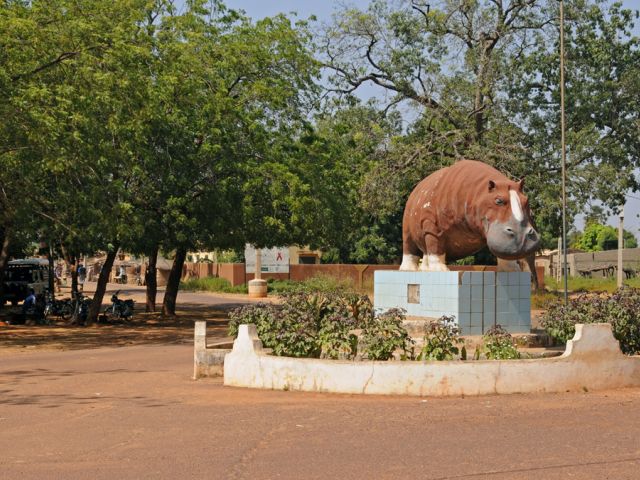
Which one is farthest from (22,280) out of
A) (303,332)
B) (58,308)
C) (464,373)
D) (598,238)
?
(598,238)

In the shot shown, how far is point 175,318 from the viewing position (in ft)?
97.0

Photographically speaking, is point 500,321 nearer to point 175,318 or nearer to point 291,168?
point 291,168

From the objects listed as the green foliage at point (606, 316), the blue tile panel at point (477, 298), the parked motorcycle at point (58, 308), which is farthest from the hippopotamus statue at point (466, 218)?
the parked motorcycle at point (58, 308)

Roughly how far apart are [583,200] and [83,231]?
21.4 metres

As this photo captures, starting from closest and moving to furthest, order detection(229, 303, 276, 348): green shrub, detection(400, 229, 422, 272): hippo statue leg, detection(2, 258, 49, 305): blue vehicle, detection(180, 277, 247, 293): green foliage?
detection(229, 303, 276, 348): green shrub
detection(400, 229, 422, 272): hippo statue leg
detection(2, 258, 49, 305): blue vehicle
detection(180, 277, 247, 293): green foliage

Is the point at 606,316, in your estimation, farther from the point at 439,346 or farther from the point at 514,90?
the point at 514,90

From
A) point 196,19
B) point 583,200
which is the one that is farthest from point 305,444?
point 583,200

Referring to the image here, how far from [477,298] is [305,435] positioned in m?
7.95

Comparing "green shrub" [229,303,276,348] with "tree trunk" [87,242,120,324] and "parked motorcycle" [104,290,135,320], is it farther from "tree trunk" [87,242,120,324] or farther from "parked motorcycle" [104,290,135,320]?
"parked motorcycle" [104,290,135,320]

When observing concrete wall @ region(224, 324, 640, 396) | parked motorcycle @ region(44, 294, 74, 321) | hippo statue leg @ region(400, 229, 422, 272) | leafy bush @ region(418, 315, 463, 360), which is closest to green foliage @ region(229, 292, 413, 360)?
leafy bush @ region(418, 315, 463, 360)

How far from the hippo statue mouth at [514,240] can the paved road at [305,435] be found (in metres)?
4.37

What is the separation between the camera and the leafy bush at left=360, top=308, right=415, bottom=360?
1183cm

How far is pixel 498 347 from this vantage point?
11953mm

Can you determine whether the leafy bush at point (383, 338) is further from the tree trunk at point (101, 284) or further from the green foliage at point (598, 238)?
the green foliage at point (598, 238)
